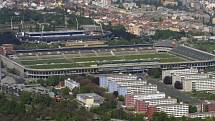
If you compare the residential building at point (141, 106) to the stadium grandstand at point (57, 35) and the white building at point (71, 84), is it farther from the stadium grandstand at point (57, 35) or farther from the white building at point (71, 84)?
the stadium grandstand at point (57, 35)

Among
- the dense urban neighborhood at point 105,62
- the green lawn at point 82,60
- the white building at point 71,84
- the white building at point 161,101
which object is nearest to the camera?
the dense urban neighborhood at point 105,62

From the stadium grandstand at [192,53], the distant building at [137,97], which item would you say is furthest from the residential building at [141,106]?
the stadium grandstand at [192,53]

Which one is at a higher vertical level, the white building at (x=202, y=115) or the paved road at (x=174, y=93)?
the white building at (x=202, y=115)

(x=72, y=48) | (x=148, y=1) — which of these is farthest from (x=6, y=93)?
(x=148, y=1)

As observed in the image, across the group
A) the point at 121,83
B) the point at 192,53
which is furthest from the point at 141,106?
the point at 192,53

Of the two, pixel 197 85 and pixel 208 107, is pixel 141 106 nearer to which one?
pixel 208 107

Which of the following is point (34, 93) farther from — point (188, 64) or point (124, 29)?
point (124, 29)
